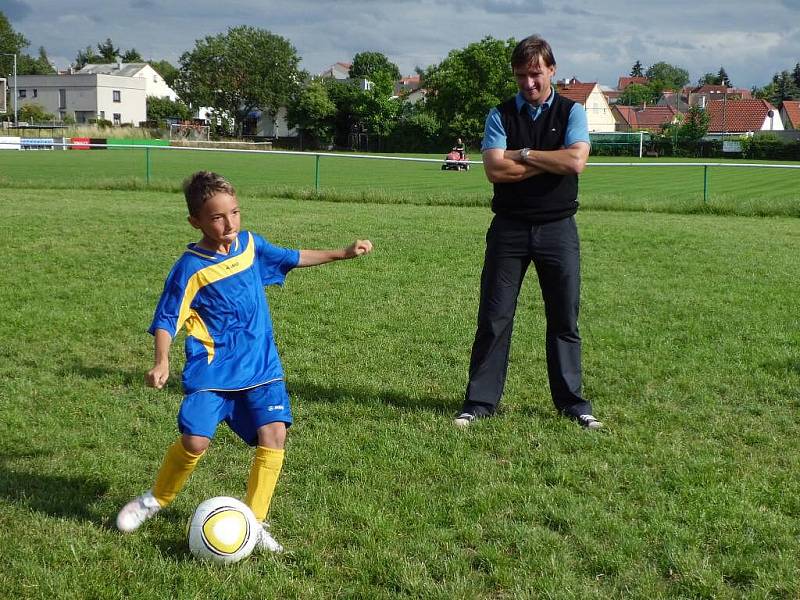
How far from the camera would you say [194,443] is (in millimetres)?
3602

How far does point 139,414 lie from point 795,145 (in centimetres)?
5922

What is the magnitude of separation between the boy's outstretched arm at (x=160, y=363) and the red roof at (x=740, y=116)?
90.8m

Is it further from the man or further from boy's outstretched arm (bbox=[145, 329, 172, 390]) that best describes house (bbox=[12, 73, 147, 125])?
boy's outstretched arm (bbox=[145, 329, 172, 390])

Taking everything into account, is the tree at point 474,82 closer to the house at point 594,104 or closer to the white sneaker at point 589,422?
the house at point 594,104

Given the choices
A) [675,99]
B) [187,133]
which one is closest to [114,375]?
[187,133]

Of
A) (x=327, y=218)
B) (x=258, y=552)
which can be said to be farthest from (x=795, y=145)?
(x=258, y=552)

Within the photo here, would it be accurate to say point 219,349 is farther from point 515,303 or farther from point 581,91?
point 581,91

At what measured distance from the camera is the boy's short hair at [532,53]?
486 cm

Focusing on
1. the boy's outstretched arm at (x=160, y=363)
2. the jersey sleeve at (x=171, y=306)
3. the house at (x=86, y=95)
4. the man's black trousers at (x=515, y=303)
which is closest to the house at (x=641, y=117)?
the house at (x=86, y=95)

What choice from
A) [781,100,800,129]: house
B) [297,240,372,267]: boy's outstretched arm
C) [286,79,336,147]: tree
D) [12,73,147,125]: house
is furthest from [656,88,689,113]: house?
[297,240,372,267]: boy's outstretched arm

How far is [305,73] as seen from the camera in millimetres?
107062

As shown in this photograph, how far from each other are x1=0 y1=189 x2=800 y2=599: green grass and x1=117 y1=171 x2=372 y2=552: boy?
27 cm

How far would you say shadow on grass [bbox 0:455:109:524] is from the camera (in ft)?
13.1

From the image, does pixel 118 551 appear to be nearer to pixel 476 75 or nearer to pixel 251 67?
pixel 476 75
